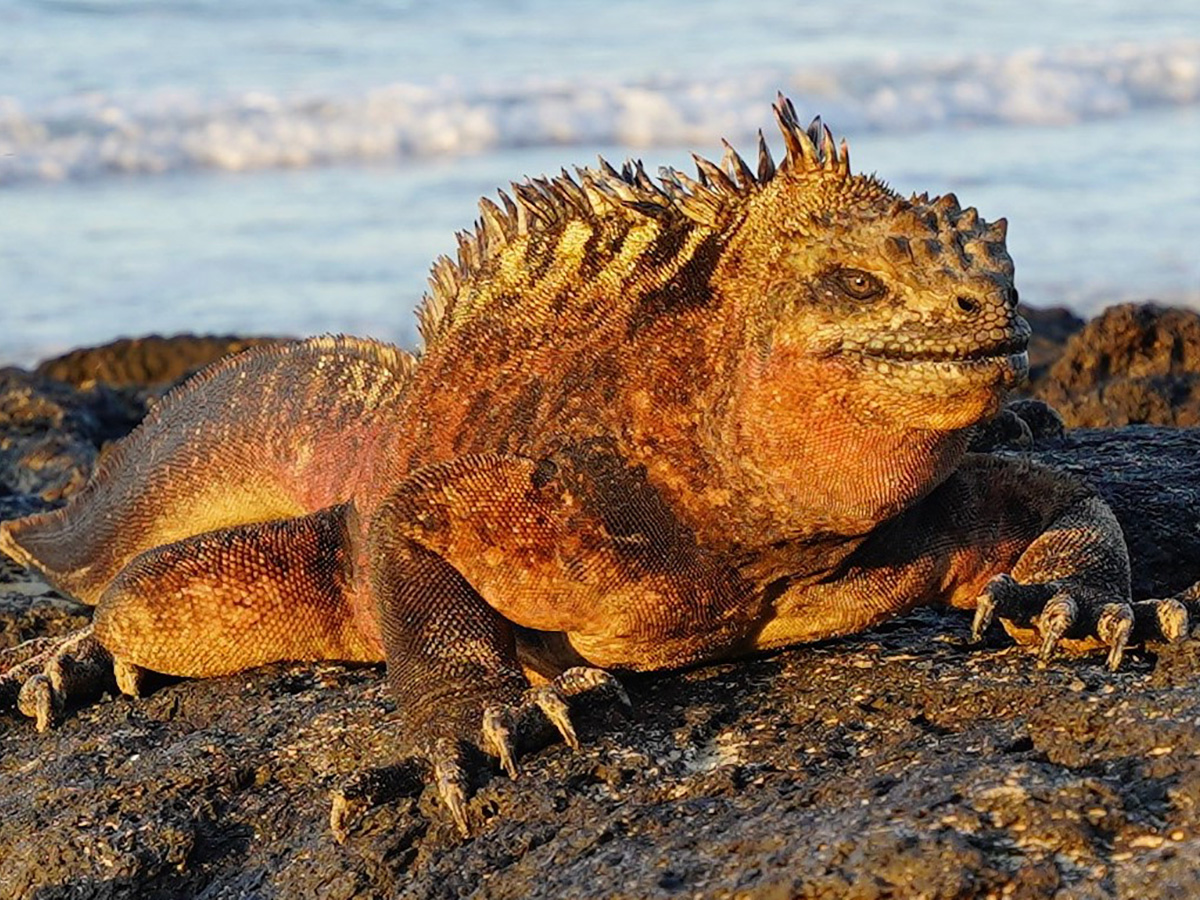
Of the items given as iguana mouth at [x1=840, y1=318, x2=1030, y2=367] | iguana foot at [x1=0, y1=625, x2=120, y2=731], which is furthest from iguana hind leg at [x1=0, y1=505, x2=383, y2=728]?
iguana mouth at [x1=840, y1=318, x2=1030, y2=367]

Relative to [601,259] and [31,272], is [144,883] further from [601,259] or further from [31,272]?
[31,272]

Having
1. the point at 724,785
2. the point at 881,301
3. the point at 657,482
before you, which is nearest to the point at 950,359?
the point at 881,301

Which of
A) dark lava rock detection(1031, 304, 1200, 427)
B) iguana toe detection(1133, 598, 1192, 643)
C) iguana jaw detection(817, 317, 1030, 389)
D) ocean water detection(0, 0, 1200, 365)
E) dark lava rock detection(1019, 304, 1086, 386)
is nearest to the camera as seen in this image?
iguana jaw detection(817, 317, 1030, 389)

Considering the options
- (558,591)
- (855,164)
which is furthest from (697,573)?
(855,164)

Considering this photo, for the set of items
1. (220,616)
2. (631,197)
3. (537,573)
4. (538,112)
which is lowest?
(220,616)

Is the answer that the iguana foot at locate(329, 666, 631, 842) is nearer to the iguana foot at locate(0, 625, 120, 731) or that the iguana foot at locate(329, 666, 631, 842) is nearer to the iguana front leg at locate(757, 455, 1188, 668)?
the iguana front leg at locate(757, 455, 1188, 668)

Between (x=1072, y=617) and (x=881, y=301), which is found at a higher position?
(x=881, y=301)

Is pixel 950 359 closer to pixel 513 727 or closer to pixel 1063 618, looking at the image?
pixel 1063 618

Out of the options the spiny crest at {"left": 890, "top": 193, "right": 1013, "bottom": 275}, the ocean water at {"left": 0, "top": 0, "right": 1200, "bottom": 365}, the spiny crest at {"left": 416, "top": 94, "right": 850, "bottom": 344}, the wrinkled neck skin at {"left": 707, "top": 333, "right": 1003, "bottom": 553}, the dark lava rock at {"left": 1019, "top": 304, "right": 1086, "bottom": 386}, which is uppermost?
the ocean water at {"left": 0, "top": 0, "right": 1200, "bottom": 365}
